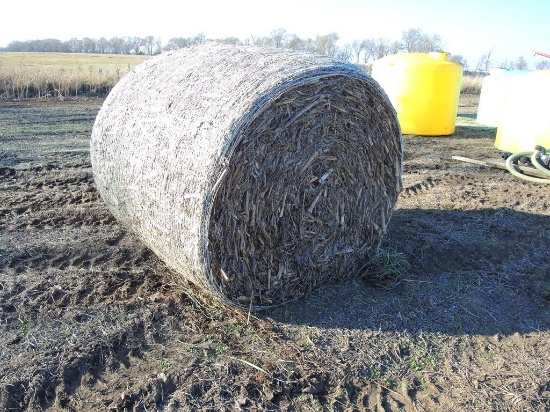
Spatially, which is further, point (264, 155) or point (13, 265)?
point (13, 265)

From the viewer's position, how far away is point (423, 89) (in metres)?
10.9

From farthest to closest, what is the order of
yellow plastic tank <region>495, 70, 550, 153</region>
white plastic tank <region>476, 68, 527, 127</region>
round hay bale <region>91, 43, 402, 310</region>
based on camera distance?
1. white plastic tank <region>476, 68, 527, 127</region>
2. yellow plastic tank <region>495, 70, 550, 153</region>
3. round hay bale <region>91, 43, 402, 310</region>

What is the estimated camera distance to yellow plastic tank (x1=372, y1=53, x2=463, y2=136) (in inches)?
425

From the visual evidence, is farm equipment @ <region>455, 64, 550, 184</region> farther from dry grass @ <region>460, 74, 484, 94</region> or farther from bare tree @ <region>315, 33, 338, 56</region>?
bare tree @ <region>315, 33, 338, 56</region>

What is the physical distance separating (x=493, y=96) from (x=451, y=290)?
1044 centimetres

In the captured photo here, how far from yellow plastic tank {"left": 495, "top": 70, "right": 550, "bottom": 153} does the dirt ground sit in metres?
3.47

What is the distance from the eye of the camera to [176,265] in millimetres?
3510

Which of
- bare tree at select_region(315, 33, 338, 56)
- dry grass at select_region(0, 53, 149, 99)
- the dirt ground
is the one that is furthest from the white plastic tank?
bare tree at select_region(315, 33, 338, 56)

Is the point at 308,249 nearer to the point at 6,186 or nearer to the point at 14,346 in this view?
the point at 14,346

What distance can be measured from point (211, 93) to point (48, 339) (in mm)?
1962

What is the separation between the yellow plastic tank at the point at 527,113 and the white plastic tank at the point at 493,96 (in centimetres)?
389

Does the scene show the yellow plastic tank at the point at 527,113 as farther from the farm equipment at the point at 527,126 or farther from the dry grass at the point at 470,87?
the dry grass at the point at 470,87

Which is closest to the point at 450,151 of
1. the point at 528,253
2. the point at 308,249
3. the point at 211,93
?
the point at 528,253

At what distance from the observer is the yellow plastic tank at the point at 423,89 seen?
1080 cm
